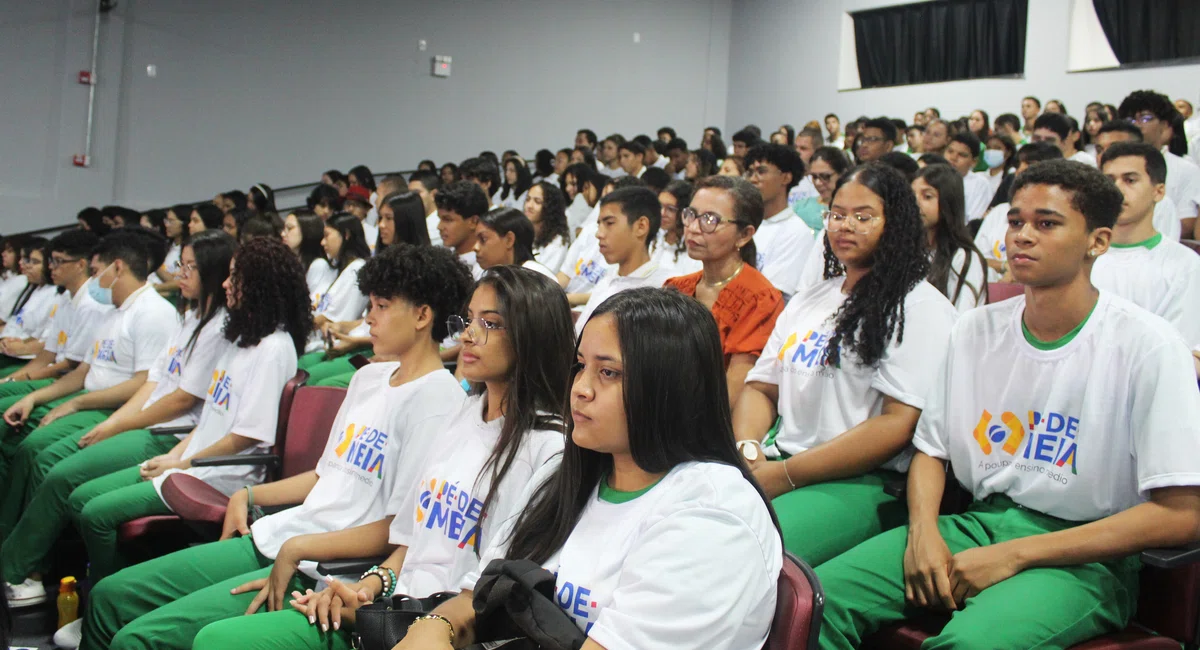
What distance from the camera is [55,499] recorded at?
11.6 feet

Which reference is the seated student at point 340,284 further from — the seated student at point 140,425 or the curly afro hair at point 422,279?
the curly afro hair at point 422,279

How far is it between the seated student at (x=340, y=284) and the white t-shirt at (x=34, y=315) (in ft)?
5.27

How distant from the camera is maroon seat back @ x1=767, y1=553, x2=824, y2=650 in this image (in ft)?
4.80

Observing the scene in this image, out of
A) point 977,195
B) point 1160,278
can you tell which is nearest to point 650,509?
point 1160,278

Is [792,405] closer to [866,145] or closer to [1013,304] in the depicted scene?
[1013,304]

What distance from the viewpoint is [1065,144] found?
23.0ft

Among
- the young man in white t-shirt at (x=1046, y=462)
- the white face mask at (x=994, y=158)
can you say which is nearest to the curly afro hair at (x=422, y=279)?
the young man in white t-shirt at (x=1046, y=462)

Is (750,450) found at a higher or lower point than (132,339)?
lower

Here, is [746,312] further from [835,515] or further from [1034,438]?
[1034,438]

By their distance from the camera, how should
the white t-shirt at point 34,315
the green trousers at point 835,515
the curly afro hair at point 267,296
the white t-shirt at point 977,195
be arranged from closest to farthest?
the green trousers at point 835,515 < the curly afro hair at point 267,296 < the white t-shirt at point 34,315 < the white t-shirt at point 977,195

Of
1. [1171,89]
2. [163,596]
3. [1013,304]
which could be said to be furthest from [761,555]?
[1171,89]

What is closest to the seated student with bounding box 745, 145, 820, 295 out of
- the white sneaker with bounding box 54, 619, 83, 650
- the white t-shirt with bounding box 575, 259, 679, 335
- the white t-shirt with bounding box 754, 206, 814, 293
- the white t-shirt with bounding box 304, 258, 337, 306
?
the white t-shirt with bounding box 754, 206, 814, 293

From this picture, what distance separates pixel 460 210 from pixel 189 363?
1.40 metres

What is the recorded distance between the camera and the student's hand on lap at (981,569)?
1961 mm
